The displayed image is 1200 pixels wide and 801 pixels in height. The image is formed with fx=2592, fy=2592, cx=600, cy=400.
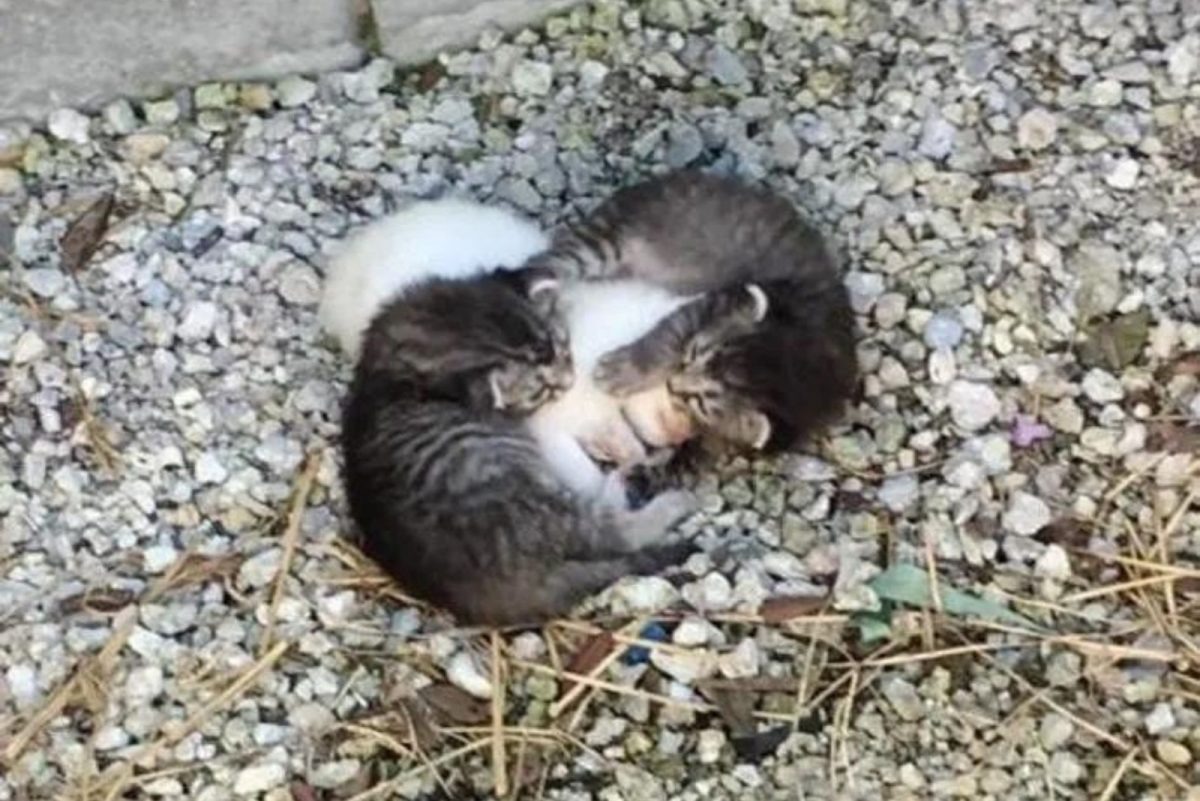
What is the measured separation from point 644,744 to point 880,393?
0.68 metres

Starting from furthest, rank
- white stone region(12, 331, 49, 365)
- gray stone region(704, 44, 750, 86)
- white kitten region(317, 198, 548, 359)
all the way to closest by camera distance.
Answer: gray stone region(704, 44, 750, 86) < white stone region(12, 331, 49, 365) < white kitten region(317, 198, 548, 359)

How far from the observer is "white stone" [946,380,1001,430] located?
153 inches

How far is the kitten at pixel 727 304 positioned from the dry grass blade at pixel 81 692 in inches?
32.2

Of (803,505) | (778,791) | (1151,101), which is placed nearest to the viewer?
(778,791)

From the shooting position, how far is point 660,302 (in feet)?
13.0

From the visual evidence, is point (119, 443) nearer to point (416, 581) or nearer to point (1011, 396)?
point (416, 581)

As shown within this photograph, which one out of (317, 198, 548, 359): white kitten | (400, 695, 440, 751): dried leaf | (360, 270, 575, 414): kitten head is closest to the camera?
(400, 695, 440, 751): dried leaf

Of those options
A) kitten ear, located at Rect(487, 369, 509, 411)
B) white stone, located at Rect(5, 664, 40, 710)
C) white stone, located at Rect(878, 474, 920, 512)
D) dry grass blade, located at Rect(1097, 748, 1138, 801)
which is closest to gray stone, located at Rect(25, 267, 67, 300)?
white stone, located at Rect(5, 664, 40, 710)

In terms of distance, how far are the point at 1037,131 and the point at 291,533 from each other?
4.40 ft

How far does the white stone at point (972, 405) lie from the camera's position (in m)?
3.88

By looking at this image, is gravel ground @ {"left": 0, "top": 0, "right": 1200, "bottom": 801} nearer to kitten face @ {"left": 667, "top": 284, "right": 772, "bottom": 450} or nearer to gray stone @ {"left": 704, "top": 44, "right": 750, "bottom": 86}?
gray stone @ {"left": 704, "top": 44, "right": 750, "bottom": 86}

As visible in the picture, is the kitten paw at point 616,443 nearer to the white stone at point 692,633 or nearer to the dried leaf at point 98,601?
the white stone at point 692,633

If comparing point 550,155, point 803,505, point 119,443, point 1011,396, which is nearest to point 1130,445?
point 1011,396

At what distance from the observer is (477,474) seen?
12.2 ft
